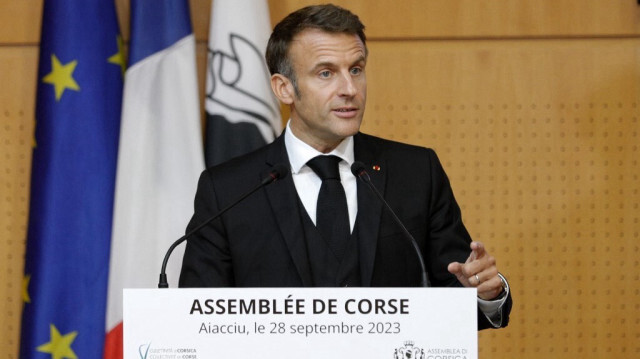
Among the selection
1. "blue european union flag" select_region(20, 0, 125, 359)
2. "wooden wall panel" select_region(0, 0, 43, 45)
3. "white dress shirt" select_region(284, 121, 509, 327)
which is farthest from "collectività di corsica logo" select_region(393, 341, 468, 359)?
"wooden wall panel" select_region(0, 0, 43, 45)

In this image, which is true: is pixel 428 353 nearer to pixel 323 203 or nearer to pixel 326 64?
pixel 323 203

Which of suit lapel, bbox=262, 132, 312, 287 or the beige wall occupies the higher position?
the beige wall

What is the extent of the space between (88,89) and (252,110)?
0.62 meters

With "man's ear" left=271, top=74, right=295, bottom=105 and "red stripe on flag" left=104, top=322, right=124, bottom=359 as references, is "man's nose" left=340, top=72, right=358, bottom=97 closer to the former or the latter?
"man's ear" left=271, top=74, right=295, bottom=105

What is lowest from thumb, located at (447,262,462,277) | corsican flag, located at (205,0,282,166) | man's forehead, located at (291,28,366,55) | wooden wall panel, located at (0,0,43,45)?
thumb, located at (447,262,462,277)

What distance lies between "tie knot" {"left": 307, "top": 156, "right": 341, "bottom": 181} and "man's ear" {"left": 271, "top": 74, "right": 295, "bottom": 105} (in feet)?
0.66

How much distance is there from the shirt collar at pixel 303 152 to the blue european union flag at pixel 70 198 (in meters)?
1.17

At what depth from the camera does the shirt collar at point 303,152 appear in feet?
7.76

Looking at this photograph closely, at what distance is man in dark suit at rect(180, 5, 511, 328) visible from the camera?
89.0 inches

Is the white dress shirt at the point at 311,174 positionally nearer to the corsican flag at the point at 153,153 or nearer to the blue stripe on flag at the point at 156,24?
the corsican flag at the point at 153,153

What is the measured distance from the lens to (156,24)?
3424 millimetres

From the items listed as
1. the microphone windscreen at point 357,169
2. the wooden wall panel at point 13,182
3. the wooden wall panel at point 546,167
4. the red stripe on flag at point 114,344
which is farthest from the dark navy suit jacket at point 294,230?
the wooden wall panel at point 13,182

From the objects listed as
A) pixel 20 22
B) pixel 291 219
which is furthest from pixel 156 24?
pixel 291 219

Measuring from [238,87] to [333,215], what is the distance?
3.98ft
